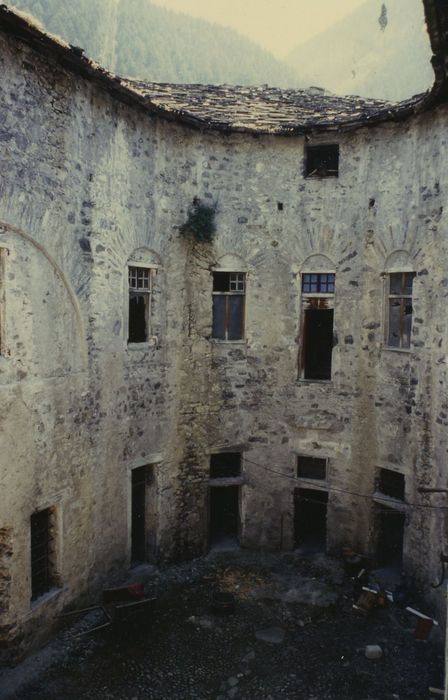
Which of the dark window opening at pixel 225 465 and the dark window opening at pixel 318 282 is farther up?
the dark window opening at pixel 318 282

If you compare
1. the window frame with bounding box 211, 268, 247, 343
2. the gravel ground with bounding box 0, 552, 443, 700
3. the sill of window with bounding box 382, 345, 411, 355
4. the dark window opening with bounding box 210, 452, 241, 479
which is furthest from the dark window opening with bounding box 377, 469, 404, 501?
the window frame with bounding box 211, 268, 247, 343

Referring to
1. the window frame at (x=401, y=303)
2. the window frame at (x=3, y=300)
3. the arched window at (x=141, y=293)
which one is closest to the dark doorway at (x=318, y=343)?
the window frame at (x=401, y=303)

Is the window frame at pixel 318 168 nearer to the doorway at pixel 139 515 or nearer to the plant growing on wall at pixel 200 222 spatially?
the plant growing on wall at pixel 200 222

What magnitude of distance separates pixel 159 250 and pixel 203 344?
7.88ft

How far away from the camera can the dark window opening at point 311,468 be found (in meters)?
13.3

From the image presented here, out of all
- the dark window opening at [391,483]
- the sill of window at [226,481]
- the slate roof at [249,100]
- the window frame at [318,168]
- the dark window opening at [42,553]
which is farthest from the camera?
the sill of window at [226,481]

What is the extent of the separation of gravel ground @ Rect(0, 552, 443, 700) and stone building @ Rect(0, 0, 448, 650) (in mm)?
950

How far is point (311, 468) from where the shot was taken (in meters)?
13.4

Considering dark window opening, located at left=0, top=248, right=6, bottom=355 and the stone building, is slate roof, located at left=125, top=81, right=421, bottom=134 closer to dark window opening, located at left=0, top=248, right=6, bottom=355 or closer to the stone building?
the stone building

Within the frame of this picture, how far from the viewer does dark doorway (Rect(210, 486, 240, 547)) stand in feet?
46.4

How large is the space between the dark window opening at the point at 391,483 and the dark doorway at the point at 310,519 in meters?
1.41

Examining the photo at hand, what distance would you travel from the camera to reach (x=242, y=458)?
13422 millimetres

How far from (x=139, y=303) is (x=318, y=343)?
4.36 m

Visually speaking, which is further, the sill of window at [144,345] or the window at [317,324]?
the window at [317,324]
